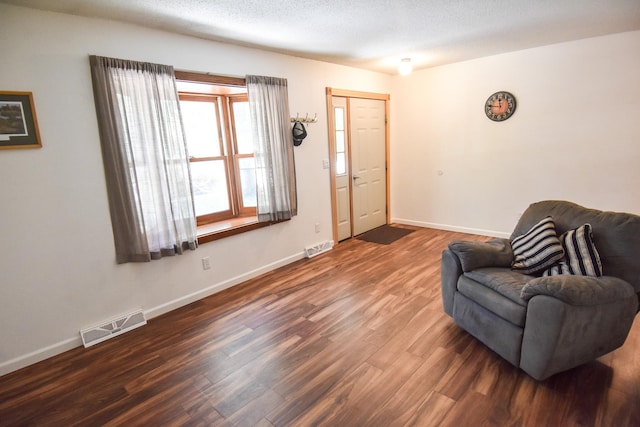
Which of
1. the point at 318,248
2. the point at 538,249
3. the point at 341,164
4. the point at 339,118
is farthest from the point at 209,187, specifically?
the point at 538,249

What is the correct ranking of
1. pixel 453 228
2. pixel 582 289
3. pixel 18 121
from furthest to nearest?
pixel 453 228, pixel 18 121, pixel 582 289

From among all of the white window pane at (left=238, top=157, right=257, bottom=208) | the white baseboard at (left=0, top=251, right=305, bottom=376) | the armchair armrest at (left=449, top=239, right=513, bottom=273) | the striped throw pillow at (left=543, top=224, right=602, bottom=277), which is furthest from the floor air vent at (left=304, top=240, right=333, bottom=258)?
the striped throw pillow at (left=543, top=224, right=602, bottom=277)

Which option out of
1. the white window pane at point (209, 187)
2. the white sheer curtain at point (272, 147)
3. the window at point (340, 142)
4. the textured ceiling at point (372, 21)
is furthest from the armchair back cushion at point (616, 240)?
the white window pane at point (209, 187)

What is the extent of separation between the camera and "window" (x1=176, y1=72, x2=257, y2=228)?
364cm

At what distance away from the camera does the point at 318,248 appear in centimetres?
429

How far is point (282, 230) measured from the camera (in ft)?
12.8

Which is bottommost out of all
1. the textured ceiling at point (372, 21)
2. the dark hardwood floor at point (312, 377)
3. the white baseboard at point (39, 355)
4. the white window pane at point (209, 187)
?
the dark hardwood floor at point (312, 377)

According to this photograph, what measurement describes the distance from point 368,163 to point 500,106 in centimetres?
193

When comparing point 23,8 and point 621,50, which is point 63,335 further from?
point 621,50

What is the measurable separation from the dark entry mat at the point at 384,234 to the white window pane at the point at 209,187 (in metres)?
2.12

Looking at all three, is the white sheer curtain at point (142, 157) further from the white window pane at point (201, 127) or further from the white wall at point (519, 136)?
the white wall at point (519, 136)

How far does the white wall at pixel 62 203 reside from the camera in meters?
2.18

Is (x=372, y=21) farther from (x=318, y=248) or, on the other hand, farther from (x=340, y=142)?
(x=318, y=248)

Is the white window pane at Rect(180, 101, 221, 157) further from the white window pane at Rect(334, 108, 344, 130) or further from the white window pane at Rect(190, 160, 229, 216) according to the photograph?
the white window pane at Rect(334, 108, 344, 130)
